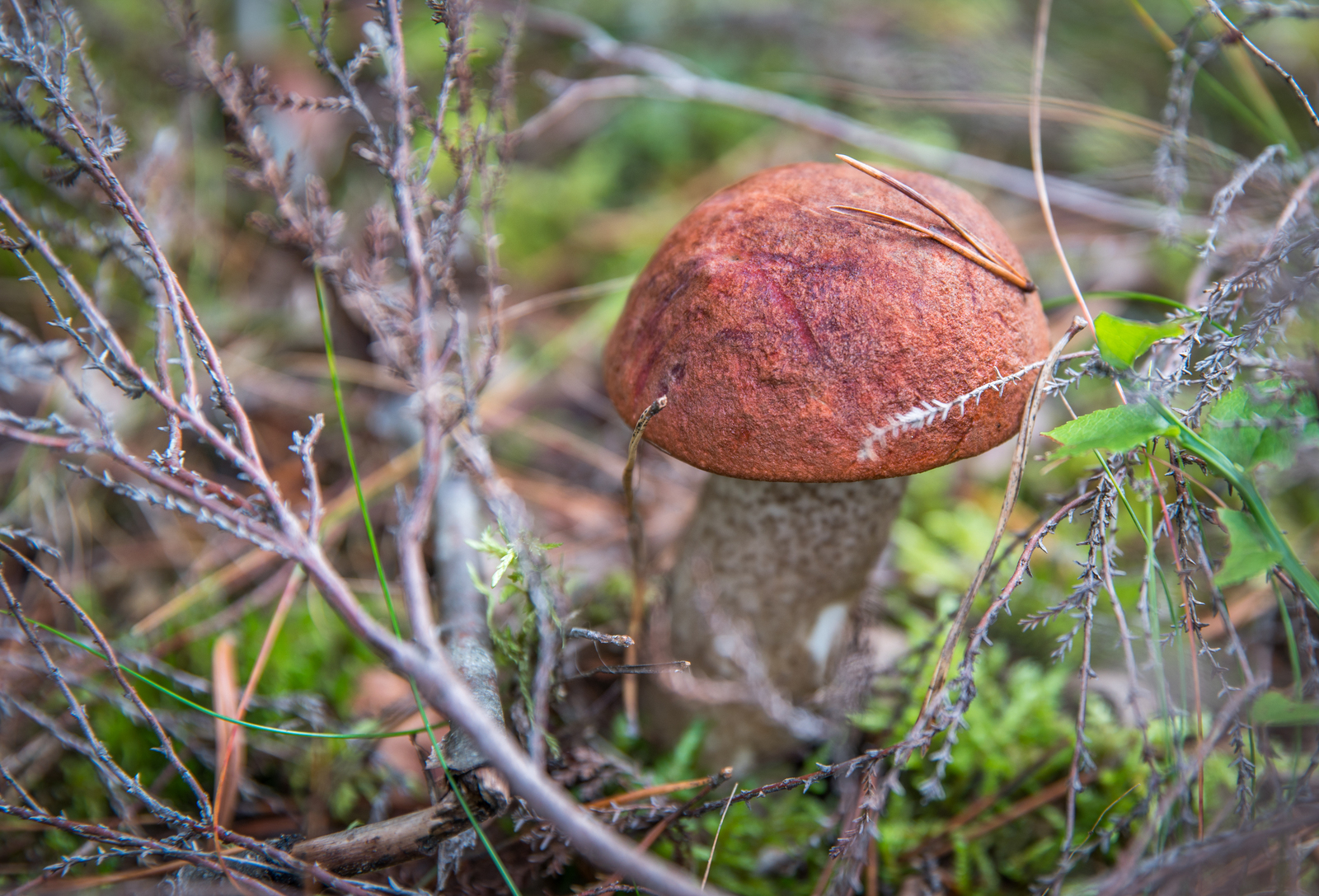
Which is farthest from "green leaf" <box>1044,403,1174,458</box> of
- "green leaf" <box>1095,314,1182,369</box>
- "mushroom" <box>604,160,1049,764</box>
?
"mushroom" <box>604,160,1049,764</box>

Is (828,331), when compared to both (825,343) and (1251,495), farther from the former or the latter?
(1251,495)

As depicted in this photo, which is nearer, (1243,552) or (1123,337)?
(1243,552)

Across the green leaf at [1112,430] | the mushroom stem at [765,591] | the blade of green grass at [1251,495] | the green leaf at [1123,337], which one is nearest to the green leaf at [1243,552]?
the blade of green grass at [1251,495]

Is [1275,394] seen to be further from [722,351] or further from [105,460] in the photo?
[105,460]

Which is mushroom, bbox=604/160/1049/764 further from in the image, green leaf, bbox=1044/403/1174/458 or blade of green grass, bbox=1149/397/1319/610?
blade of green grass, bbox=1149/397/1319/610

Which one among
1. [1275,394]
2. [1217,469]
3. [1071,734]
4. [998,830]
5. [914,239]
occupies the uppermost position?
[914,239]

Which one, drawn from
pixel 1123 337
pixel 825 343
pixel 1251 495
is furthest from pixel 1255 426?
pixel 825 343

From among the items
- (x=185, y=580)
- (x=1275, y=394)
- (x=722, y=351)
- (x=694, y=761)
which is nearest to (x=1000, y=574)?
(x=694, y=761)

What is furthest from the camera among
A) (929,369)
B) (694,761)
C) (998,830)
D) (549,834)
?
(694,761)
